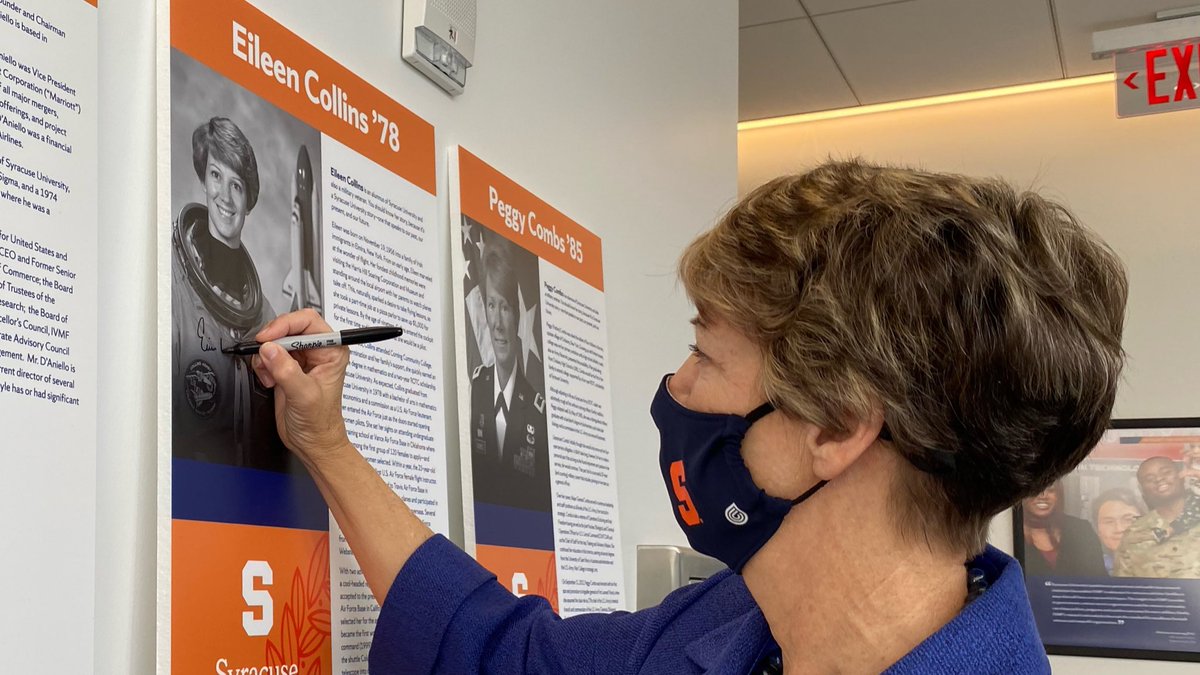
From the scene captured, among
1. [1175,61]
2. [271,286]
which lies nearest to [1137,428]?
[1175,61]

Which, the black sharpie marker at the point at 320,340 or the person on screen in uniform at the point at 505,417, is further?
the person on screen in uniform at the point at 505,417

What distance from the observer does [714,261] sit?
1.26 m

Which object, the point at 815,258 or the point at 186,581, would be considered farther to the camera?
the point at 815,258

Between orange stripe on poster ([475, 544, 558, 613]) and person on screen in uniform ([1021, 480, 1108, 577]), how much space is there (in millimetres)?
3045

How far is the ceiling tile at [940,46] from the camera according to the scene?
380 cm

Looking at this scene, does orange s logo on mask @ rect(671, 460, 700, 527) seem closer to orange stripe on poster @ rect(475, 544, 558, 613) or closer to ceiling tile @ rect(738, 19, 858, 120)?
orange stripe on poster @ rect(475, 544, 558, 613)

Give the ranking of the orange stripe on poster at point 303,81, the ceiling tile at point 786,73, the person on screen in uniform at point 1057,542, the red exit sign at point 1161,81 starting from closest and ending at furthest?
the orange stripe on poster at point 303,81 < the red exit sign at point 1161,81 < the ceiling tile at point 786,73 < the person on screen in uniform at point 1057,542

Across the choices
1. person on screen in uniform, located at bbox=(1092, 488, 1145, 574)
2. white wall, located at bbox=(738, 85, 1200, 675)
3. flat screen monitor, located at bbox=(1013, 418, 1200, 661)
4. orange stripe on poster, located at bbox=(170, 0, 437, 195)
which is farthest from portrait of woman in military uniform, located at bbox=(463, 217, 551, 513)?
person on screen in uniform, located at bbox=(1092, 488, 1145, 574)

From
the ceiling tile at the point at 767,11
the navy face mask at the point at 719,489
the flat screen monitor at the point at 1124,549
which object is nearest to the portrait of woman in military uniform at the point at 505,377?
the navy face mask at the point at 719,489

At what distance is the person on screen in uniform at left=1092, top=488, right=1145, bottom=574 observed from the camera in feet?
13.8

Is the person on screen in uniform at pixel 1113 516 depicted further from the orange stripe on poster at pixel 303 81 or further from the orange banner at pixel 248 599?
the orange banner at pixel 248 599

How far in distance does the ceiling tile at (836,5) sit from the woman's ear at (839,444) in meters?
2.83

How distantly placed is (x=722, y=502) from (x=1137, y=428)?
356 cm

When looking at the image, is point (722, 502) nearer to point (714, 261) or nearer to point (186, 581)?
point (714, 261)
